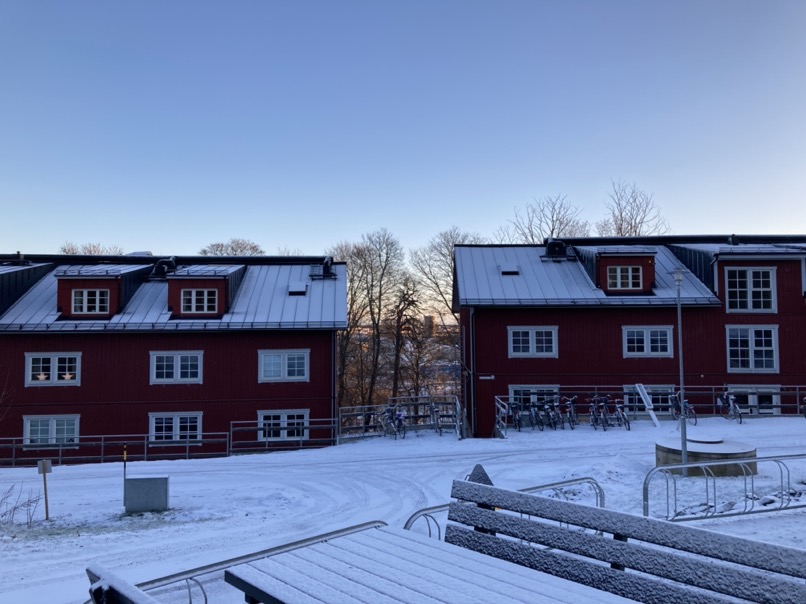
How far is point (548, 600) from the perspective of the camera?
3295 millimetres

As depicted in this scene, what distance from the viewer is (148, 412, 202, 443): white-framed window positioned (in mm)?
24688

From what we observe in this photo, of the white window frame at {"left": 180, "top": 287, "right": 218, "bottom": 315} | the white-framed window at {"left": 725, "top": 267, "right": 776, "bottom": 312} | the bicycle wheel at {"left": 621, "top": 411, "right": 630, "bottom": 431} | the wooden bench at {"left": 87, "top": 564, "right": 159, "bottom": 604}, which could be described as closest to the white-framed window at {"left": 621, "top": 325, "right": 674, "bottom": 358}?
the white-framed window at {"left": 725, "top": 267, "right": 776, "bottom": 312}

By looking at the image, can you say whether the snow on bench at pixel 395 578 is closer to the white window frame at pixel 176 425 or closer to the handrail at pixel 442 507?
the handrail at pixel 442 507

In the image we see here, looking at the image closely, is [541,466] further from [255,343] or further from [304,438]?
[255,343]

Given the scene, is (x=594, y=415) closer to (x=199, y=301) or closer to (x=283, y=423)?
(x=283, y=423)

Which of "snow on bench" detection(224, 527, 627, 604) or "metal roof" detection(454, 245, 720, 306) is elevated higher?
"metal roof" detection(454, 245, 720, 306)

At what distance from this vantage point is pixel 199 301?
25734 millimetres

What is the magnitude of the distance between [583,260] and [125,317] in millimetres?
20198

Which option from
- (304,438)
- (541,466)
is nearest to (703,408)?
(541,466)

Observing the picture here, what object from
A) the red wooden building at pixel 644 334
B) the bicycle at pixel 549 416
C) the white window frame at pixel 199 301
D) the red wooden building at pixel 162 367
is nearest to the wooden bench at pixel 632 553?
the bicycle at pixel 549 416

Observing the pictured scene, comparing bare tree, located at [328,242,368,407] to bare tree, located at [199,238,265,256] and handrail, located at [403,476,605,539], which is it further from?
handrail, located at [403,476,605,539]

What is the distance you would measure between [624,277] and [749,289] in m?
5.14

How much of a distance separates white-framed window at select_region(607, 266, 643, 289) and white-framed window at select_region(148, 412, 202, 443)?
17966 mm

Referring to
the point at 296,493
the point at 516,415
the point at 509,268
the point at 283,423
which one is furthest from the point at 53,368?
the point at 509,268
